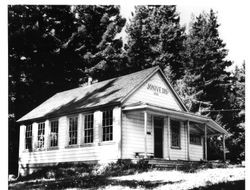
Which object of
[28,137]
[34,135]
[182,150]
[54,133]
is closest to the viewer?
[182,150]

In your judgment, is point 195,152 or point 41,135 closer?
point 41,135

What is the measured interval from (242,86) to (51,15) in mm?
19577

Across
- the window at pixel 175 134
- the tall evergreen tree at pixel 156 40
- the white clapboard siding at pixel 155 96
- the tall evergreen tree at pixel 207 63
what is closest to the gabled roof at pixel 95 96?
the white clapboard siding at pixel 155 96

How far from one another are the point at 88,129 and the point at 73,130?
156cm

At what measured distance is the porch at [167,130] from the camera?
20.1 metres

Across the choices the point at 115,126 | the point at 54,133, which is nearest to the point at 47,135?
the point at 54,133

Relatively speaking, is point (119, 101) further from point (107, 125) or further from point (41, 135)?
point (41, 135)

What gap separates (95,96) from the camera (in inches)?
923

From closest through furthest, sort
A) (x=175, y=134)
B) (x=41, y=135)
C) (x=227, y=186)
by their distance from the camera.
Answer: (x=227, y=186), (x=175, y=134), (x=41, y=135)

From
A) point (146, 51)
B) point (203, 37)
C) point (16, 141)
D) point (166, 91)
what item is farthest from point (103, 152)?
point (146, 51)

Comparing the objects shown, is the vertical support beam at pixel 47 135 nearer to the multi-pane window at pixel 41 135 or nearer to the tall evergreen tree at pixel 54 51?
the multi-pane window at pixel 41 135

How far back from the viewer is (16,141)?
30656mm

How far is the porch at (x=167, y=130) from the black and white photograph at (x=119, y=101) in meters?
0.07

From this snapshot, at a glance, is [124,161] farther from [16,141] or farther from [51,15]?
[51,15]
